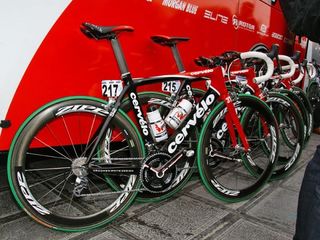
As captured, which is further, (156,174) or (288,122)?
(288,122)

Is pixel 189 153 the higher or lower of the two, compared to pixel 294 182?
higher

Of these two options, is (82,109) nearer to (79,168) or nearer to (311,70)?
(79,168)

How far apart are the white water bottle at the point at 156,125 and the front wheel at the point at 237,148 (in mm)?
317

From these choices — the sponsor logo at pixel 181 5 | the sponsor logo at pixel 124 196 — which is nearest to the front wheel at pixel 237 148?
the sponsor logo at pixel 124 196

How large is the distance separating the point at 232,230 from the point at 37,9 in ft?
6.94

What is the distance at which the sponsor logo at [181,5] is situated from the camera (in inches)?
117

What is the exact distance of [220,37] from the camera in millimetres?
3717

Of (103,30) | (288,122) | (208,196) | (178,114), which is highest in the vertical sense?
(103,30)

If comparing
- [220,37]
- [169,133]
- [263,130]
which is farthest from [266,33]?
[169,133]

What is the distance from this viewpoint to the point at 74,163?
226cm

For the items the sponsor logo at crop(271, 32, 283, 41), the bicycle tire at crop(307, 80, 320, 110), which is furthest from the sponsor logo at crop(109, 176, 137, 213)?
the bicycle tire at crop(307, 80, 320, 110)

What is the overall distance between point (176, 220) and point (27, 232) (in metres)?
1.09

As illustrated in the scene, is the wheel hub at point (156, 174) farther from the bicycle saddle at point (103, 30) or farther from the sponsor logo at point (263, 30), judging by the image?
the sponsor logo at point (263, 30)

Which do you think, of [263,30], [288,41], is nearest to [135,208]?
[263,30]
